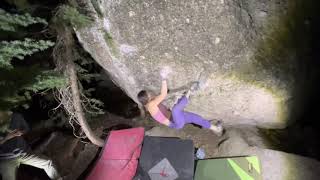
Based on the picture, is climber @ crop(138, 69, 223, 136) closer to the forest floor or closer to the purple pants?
the purple pants

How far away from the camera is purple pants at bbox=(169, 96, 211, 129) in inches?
229

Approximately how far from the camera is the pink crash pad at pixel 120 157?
19.7 feet

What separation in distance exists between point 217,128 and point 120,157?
1888mm

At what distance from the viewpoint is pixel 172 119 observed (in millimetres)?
6020

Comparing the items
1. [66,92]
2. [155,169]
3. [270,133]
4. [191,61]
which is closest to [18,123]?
[66,92]

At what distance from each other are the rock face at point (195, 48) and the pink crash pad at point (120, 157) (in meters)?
0.98

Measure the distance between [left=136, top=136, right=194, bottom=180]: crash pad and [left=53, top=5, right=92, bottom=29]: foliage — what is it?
2.32 m

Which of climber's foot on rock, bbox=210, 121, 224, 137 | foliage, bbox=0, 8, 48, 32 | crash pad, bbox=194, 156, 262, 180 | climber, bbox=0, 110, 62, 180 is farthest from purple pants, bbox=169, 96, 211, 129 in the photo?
foliage, bbox=0, 8, 48, 32

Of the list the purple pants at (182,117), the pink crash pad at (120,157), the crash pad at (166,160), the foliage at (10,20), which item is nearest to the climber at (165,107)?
the purple pants at (182,117)

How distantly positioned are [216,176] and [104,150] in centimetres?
225

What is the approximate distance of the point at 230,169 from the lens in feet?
17.8

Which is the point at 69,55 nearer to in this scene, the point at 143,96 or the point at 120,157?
the point at 143,96

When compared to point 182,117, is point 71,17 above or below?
above

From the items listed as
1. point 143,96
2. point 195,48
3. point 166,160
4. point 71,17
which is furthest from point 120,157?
point 71,17
